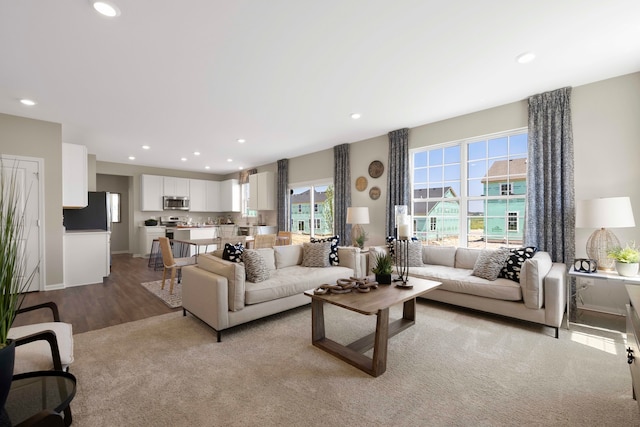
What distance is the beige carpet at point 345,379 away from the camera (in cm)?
169

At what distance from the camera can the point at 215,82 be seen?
10.3 ft

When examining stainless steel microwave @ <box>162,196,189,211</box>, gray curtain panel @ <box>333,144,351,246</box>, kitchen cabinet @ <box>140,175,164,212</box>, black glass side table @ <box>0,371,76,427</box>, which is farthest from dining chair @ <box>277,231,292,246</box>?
black glass side table @ <box>0,371,76,427</box>

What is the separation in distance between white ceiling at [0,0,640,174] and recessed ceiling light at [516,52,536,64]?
0.05 m

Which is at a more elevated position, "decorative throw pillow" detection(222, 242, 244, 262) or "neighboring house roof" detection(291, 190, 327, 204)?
"neighboring house roof" detection(291, 190, 327, 204)

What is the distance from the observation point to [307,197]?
22.7 feet

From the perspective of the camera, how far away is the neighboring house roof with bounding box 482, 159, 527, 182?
12.7ft

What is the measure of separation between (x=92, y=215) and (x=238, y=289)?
480 cm

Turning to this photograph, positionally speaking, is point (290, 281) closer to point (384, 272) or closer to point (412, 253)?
point (384, 272)

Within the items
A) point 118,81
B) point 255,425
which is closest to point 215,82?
point 118,81

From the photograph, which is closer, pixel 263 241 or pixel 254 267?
pixel 254 267

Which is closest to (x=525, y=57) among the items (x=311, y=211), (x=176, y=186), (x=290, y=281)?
(x=290, y=281)

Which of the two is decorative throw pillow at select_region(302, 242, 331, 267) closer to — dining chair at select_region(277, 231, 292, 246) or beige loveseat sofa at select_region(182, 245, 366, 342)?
beige loveseat sofa at select_region(182, 245, 366, 342)

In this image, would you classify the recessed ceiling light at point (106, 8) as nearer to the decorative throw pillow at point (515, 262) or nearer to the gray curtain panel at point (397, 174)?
the gray curtain panel at point (397, 174)

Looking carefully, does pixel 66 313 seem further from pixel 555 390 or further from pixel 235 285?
pixel 555 390
